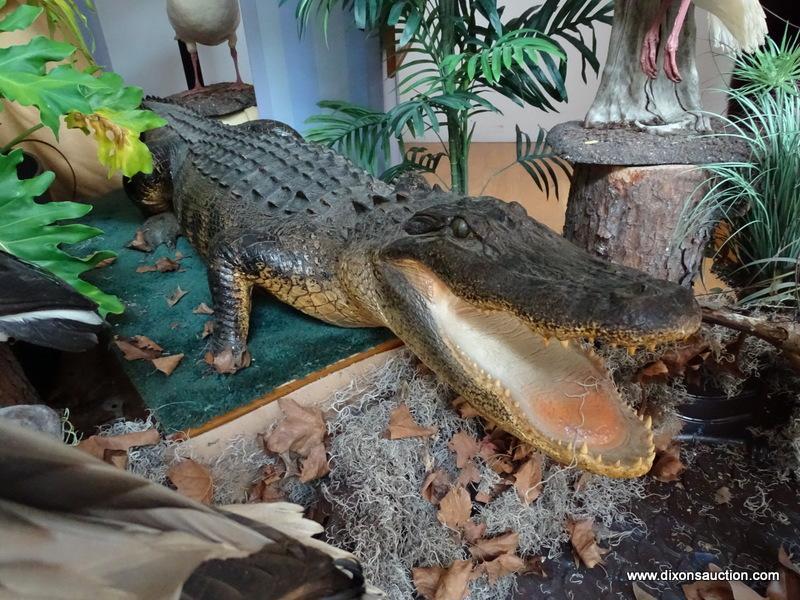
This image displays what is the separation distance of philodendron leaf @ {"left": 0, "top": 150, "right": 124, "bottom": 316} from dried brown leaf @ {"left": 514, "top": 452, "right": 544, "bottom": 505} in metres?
1.33

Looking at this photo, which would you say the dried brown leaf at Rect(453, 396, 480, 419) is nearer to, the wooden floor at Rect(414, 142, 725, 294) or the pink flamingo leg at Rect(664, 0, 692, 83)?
the pink flamingo leg at Rect(664, 0, 692, 83)

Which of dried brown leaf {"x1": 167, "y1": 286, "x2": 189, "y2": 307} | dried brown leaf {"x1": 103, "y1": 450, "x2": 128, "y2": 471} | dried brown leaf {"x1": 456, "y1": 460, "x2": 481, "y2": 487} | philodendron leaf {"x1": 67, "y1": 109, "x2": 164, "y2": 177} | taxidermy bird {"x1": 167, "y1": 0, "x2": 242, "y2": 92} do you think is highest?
taxidermy bird {"x1": 167, "y1": 0, "x2": 242, "y2": 92}

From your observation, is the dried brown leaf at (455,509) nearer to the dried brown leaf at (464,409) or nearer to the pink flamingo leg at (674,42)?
the dried brown leaf at (464,409)

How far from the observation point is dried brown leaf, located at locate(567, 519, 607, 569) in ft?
4.31

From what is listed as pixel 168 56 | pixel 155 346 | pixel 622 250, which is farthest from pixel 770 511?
pixel 168 56

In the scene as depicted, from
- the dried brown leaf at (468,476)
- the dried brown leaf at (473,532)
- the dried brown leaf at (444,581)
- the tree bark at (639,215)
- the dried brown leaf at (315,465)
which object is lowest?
the dried brown leaf at (444,581)

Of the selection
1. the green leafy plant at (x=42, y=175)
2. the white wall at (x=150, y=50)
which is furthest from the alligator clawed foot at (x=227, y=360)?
the white wall at (x=150, y=50)

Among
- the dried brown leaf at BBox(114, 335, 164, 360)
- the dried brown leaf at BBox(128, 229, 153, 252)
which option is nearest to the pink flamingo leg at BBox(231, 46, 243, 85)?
the dried brown leaf at BBox(128, 229, 153, 252)

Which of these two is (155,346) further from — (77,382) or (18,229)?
(18,229)

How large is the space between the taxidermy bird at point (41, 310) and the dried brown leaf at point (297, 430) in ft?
1.70

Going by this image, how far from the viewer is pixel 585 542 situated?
1343 mm

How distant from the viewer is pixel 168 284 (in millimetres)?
2066

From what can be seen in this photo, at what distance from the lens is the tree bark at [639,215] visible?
1.78 m

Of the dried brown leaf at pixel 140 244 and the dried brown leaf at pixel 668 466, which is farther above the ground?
the dried brown leaf at pixel 140 244
